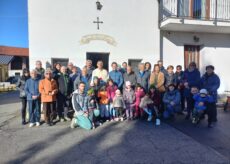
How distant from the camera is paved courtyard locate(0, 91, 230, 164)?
3.85 metres

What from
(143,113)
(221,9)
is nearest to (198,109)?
(143,113)

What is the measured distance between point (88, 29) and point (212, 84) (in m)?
4.97

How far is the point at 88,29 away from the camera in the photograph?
8.31m

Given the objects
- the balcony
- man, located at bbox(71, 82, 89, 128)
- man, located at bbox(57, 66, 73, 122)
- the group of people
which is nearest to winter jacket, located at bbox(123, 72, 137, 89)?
the group of people

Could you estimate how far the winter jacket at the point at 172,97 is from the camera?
639 centimetres

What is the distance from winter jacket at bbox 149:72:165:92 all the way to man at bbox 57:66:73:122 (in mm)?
2594

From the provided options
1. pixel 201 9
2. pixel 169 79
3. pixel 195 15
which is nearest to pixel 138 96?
pixel 169 79

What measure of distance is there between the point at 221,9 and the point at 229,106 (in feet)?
15.8

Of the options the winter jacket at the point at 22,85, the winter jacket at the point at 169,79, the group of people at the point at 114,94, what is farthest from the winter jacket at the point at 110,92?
the winter jacket at the point at 22,85

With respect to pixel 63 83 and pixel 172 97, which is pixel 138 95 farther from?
pixel 63 83

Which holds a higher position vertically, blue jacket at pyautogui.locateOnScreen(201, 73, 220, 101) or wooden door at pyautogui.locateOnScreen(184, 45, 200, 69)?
wooden door at pyautogui.locateOnScreen(184, 45, 200, 69)

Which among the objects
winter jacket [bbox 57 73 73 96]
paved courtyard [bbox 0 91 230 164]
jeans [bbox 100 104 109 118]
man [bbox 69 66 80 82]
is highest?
man [bbox 69 66 80 82]

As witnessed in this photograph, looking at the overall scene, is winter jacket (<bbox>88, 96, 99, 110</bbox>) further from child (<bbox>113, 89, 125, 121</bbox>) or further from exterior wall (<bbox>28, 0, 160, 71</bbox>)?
exterior wall (<bbox>28, 0, 160, 71</bbox>)

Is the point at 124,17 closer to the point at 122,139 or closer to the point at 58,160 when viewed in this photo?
the point at 122,139
